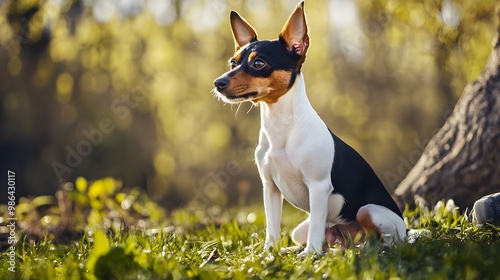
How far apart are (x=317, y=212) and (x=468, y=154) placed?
2.05m

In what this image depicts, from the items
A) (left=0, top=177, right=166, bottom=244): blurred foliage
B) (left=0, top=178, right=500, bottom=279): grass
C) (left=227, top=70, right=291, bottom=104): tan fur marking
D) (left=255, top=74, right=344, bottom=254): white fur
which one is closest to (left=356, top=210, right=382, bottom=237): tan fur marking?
(left=255, top=74, right=344, bottom=254): white fur

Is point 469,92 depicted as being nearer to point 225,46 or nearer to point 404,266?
point 404,266

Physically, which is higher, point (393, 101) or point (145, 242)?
point (393, 101)

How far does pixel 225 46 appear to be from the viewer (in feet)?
30.7

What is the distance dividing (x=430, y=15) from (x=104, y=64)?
4.79 metres

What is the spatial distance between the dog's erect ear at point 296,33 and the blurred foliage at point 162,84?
14.2ft

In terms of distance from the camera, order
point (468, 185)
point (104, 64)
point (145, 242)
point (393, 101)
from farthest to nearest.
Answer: point (393, 101) → point (104, 64) → point (468, 185) → point (145, 242)

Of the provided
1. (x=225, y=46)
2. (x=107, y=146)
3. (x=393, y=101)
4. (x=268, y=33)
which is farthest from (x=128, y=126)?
(x=393, y=101)

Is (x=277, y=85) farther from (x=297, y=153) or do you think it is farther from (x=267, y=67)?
(x=297, y=153)

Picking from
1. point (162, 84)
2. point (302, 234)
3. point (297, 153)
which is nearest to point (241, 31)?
point (297, 153)

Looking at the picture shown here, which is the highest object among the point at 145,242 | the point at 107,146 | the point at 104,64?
the point at 104,64

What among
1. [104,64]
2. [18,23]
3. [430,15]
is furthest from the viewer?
[104,64]

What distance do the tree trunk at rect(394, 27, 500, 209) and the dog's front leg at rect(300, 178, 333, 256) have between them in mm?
1937

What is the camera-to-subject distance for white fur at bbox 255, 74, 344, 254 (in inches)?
132
